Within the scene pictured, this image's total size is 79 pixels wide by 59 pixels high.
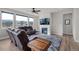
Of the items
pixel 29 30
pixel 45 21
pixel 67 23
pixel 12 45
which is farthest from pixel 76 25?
pixel 12 45

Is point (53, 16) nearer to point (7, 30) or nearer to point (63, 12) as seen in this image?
point (63, 12)

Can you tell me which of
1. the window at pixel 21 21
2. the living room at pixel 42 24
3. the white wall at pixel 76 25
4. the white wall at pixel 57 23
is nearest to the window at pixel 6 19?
the living room at pixel 42 24

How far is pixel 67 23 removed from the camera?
2.21 m

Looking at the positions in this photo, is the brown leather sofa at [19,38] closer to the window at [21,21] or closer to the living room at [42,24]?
the living room at [42,24]

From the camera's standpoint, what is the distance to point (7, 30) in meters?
2.16

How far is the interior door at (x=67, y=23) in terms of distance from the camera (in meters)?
2.15

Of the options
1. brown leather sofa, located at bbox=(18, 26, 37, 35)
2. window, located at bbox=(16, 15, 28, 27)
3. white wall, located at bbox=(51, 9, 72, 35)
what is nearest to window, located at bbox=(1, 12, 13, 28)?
window, located at bbox=(16, 15, 28, 27)

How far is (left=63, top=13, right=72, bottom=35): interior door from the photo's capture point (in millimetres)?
2149

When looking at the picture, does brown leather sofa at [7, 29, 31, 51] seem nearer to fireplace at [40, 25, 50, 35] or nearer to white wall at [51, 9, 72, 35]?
fireplace at [40, 25, 50, 35]

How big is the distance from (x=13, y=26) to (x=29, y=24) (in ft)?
1.30

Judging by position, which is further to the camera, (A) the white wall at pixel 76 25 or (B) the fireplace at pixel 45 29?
(B) the fireplace at pixel 45 29

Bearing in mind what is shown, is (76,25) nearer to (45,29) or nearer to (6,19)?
(45,29)
